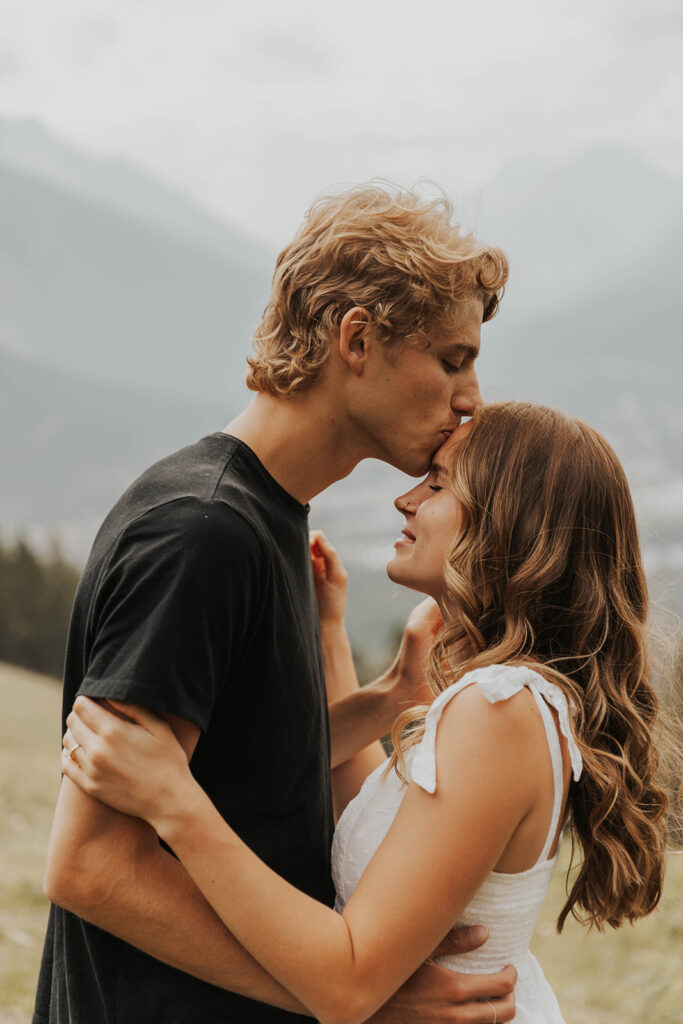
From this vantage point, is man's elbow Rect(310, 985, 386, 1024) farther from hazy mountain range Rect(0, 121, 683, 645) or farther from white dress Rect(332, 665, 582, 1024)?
hazy mountain range Rect(0, 121, 683, 645)

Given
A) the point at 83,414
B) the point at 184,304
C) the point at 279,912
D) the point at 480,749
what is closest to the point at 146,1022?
the point at 279,912

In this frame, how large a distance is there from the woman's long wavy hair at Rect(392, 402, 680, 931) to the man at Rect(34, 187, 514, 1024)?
25 centimetres

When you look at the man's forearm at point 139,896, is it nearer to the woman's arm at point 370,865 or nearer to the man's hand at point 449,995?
the woman's arm at point 370,865

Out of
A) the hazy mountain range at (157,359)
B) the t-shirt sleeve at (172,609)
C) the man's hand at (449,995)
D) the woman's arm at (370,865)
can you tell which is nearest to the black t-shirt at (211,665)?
the t-shirt sleeve at (172,609)

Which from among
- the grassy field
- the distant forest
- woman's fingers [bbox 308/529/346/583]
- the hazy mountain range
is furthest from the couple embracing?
the hazy mountain range

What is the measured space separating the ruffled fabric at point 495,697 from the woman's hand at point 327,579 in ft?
2.97

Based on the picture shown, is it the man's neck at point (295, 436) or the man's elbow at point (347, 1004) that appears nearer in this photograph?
the man's elbow at point (347, 1004)

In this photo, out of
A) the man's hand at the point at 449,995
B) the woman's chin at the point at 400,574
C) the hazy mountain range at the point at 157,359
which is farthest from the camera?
the hazy mountain range at the point at 157,359

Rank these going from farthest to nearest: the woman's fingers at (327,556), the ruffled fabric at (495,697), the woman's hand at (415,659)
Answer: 1. the woman's hand at (415,659)
2. the woman's fingers at (327,556)
3. the ruffled fabric at (495,697)

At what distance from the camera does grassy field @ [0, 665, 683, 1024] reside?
536cm

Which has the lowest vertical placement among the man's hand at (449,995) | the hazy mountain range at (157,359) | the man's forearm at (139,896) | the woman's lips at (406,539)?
the hazy mountain range at (157,359)

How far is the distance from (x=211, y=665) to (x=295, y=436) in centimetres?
65

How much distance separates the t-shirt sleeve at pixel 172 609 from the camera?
162 cm

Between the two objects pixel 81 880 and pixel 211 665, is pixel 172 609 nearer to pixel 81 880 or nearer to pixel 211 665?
pixel 211 665
